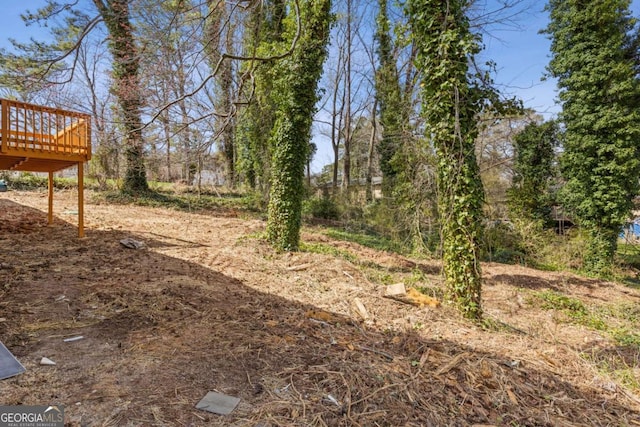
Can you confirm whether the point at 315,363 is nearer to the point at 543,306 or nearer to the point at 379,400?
the point at 379,400

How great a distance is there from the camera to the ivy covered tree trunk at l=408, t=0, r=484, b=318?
354 cm

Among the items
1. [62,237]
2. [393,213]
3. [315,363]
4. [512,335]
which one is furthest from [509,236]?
[62,237]

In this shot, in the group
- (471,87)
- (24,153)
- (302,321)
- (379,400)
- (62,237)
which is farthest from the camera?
(62,237)

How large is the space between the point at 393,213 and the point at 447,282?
19.6ft

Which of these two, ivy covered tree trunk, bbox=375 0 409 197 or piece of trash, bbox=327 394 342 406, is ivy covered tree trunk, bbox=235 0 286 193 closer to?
ivy covered tree trunk, bbox=375 0 409 197

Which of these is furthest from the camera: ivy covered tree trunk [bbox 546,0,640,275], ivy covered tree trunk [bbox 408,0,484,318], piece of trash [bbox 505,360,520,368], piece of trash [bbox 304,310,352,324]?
ivy covered tree trunk [bbox 546,0,640,275]

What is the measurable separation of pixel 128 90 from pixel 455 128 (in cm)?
920

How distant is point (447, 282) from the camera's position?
3.87 metres

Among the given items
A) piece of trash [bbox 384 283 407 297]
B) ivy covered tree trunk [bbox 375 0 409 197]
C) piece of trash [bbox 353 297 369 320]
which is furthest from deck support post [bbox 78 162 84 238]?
ivy covered tree trunk [bbox 375 0 409 197]

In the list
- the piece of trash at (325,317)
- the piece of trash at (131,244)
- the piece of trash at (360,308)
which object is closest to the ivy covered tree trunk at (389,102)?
the piece of trash at (360,308)

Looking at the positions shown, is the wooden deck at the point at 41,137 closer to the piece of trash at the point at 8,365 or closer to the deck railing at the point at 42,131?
the deck railing at the point at 42,131

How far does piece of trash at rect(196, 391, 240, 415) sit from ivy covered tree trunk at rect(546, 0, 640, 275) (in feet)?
39.2

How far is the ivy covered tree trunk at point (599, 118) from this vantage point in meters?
9.77

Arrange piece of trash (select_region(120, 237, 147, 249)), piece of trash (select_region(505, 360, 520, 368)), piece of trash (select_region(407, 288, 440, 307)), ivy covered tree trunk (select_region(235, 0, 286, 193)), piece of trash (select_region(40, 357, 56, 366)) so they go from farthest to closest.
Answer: ivy covered tree trunk (select_region(235, 0, 286, 193)), piece of trash (select_region(120, 237, 147, 249)), piece of trash (select_region(407, 288, 440, 307)), piece of trash (select_region(505, 360, 520, 368)), piece of trash (select_region(40, 357, 56, 366))
